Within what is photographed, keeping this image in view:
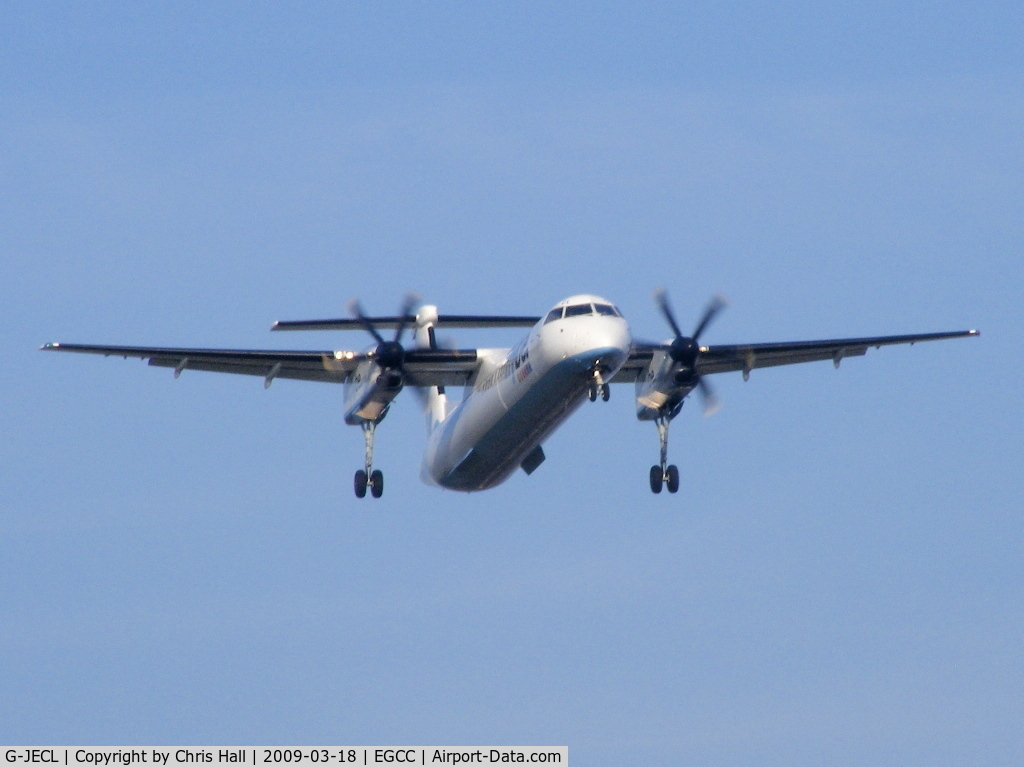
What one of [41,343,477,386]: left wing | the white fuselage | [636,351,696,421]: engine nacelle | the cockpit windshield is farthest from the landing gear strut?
[41,343,477,386]: left wing

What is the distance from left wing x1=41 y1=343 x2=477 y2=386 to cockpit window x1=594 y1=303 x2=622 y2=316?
4909mm

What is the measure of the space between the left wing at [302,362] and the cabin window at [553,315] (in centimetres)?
405

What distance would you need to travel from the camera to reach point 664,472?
3575 cm

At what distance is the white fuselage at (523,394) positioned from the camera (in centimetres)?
3067

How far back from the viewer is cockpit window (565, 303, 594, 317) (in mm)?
31281

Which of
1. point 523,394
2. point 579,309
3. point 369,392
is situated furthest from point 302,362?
point 579,309

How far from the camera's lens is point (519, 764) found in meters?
25.9

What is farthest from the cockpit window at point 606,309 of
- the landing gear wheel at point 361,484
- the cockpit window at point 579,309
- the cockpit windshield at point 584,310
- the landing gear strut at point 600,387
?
the landing gear wheel at point 361,484

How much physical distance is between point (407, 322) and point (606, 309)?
5.93 metres

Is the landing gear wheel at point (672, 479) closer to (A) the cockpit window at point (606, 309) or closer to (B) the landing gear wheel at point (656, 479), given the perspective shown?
A: (B) the landing gear wheel at point (656, 479)

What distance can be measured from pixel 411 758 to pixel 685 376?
11.5 m

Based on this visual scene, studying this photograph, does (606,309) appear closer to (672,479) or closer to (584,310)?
(584,310)

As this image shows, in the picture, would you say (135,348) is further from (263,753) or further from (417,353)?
(263,753)

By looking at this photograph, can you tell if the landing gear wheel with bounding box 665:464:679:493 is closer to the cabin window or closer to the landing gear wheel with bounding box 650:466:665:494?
the landing gear wheel with bounding box 650:466:665:494
